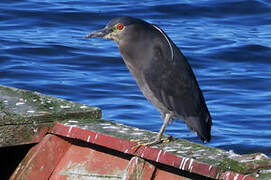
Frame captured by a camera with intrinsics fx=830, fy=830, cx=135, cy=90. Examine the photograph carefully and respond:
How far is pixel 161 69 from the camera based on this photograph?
475cm

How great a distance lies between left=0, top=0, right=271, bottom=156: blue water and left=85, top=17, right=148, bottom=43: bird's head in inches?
149

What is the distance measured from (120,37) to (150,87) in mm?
339

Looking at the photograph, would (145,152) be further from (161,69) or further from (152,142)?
(161,69)

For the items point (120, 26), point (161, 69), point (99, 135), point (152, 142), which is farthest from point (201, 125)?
point (99, 135)

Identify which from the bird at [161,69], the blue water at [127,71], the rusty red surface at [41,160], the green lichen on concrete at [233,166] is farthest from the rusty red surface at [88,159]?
the blue water at [127,71]

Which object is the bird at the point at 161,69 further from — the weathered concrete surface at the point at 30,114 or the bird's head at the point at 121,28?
the weathered concrete surface at the point at 30,114

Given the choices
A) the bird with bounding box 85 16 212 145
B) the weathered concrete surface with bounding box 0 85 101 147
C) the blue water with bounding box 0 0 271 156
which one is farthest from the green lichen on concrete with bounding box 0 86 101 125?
the blue water with bounding box 0 0 271 156

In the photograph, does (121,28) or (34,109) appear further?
(121,28)

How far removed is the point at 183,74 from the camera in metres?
4.66

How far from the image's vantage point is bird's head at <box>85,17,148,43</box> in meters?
4.62

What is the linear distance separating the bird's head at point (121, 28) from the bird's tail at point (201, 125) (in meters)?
0.59

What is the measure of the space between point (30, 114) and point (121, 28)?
2.47 feet

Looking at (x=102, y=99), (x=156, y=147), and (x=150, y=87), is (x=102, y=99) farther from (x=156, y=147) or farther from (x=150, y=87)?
(x=156, y=147)

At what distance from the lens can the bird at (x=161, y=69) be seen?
4.65 meters
